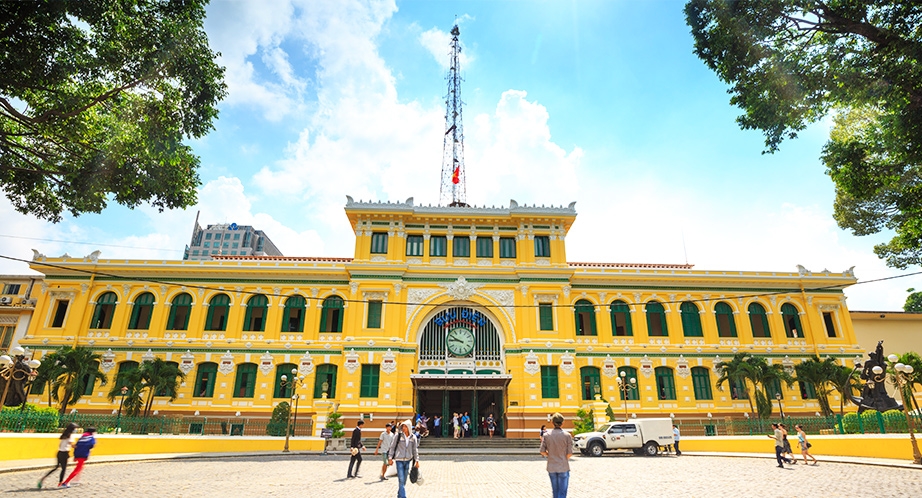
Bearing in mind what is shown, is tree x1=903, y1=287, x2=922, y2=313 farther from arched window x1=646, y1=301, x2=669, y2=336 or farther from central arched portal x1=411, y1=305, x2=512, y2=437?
central arched portal x1=411, y1=305, x2=512, y2=437

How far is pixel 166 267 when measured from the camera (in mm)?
32781

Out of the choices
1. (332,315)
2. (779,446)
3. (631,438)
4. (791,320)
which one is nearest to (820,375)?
(791,320)

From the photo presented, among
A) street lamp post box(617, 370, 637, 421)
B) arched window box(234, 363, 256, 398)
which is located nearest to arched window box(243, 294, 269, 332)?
arched window box(234, 363, 256, 398)

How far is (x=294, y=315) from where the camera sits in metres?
32.5

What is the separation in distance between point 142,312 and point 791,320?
43.6 metres

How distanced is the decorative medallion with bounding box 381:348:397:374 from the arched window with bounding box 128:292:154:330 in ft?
52.2

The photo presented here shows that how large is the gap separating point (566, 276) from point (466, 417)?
35.5ft

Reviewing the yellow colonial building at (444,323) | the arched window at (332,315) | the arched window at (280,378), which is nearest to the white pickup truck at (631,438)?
the yellow colonial building at (444,323)

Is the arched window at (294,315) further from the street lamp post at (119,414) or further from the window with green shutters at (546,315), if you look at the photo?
the window with green shutters at (546,315)

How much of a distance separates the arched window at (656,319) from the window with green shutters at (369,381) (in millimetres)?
18106

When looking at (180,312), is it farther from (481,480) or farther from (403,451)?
(403,451)

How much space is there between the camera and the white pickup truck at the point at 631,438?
23.3m

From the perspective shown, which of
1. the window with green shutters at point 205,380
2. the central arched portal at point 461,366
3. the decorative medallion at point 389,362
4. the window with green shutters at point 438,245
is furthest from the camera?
the window with green shutters at point 438,245

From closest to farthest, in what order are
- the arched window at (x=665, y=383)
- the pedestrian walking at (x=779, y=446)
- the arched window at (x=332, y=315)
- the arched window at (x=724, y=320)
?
the pedestrian walking at (x=779, y=446)
the arched window at (x=665, y=383)
the arched window at (x=332, y=315)
the arched window at (x=724, y=320)
